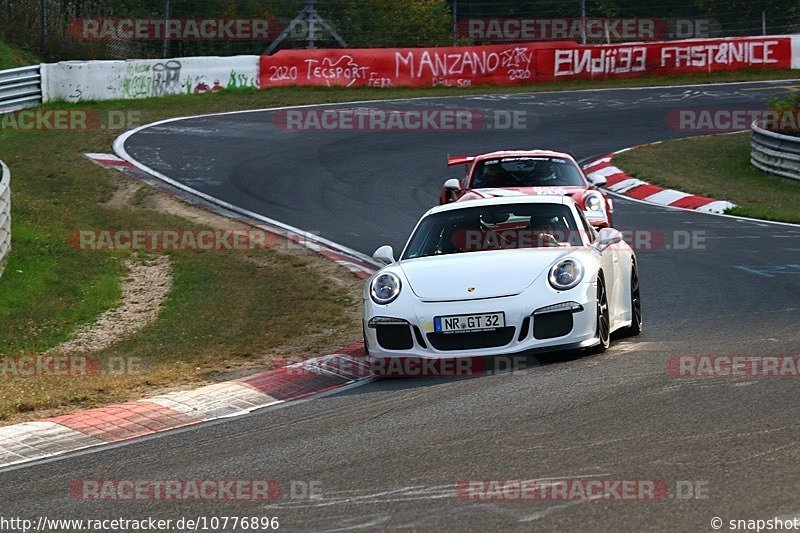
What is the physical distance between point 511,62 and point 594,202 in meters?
20.8

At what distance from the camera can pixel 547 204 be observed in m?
9.54

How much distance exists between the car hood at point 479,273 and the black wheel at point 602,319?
34cm

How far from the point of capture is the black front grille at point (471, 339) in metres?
8.15

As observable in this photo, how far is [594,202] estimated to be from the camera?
44.6 feet

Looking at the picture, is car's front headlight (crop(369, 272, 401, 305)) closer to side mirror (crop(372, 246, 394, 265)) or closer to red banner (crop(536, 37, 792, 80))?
side mirror (crop(372, 246, 394, 265))

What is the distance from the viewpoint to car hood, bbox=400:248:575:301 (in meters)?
8.30

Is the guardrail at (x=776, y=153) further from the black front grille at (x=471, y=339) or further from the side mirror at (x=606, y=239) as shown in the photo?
the black front grille at (x=471, y=339)

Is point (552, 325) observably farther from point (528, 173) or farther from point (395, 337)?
point (528, 173)

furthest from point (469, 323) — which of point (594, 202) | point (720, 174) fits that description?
point (720, 174)

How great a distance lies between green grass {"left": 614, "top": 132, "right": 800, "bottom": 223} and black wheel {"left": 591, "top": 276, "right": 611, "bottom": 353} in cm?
873

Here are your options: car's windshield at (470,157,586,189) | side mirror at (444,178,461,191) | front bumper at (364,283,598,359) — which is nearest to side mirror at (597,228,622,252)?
front bumper at (364,283,598,359)

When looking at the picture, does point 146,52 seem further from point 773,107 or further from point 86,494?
point 86,494

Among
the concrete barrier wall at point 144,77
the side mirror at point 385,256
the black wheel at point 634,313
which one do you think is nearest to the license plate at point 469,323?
the side mirror at point 385,256

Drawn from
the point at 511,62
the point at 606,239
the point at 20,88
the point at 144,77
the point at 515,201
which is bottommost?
the point at 606,239
